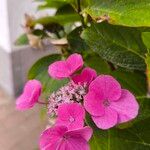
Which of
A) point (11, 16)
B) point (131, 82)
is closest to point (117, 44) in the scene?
point (131, 82)

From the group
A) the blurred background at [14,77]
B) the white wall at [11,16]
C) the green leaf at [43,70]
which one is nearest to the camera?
the green leaf at [43,70]

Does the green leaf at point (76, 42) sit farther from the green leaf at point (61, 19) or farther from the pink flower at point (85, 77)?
the pink flower at point (85, 77)

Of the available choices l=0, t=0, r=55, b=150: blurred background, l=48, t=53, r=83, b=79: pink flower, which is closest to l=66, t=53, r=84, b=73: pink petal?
l=48, t=53, r=83, b=79: pink flower

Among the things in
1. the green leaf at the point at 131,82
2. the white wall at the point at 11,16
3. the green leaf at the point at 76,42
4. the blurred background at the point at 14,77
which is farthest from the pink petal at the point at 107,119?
the white wall at the point at 11,16

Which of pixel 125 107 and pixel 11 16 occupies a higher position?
pixel 125 107

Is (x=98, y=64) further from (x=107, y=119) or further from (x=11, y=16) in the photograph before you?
(x=11, y=16)
